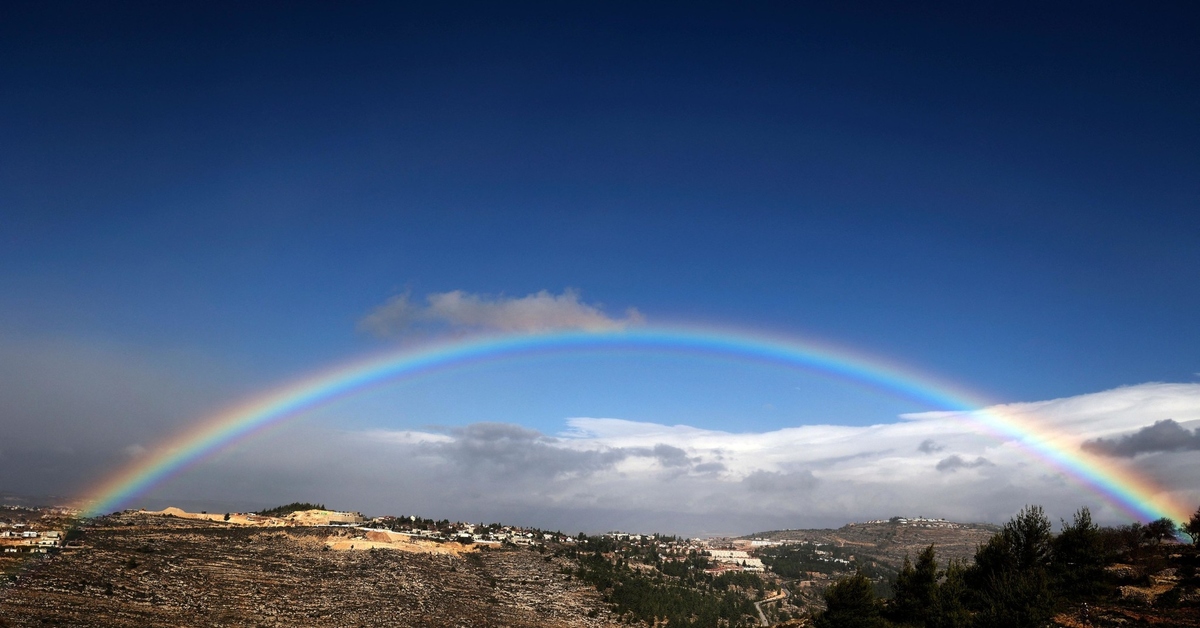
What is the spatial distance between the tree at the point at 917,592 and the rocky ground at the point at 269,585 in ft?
109

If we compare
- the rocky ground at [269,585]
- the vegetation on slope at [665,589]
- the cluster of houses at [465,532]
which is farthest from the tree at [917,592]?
the cluster of houses at [465,532]

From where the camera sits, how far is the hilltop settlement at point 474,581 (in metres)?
37.0

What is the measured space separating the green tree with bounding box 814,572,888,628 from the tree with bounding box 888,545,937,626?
1530 millimetres

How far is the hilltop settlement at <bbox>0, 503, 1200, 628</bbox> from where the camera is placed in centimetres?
3697

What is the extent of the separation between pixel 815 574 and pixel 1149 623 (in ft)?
408

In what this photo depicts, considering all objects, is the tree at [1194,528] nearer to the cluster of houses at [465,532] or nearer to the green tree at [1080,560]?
the green tree at [1080,560]

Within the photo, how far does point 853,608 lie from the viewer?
128ft

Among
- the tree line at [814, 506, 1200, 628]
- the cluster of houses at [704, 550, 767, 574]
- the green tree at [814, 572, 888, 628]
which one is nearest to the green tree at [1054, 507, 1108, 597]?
the tree line at [814, 506, 1200, 628]

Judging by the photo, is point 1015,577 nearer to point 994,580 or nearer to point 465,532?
point 994,580

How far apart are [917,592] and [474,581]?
47.3 m

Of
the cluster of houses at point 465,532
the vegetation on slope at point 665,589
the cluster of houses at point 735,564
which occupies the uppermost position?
the cluster of houses at point 465,532

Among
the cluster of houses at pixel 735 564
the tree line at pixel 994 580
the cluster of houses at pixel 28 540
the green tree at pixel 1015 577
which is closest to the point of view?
the green tree at pixel 1015 577

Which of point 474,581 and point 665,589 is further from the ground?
point 474,581

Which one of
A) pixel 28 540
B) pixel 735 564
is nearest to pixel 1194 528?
pixel 28 540
